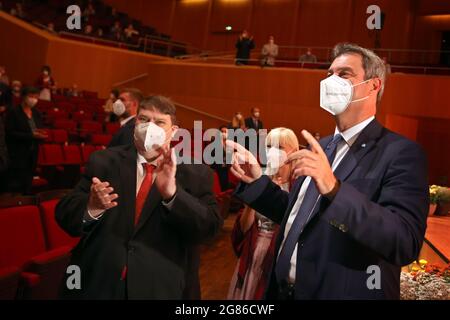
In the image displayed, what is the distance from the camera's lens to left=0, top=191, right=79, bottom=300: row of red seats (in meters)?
2.11

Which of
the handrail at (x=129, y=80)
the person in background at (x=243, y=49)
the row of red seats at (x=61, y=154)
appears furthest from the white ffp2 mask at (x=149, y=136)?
the handrail at (x=129, y=80)

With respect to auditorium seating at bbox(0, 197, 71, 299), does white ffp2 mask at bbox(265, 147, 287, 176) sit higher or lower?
higher

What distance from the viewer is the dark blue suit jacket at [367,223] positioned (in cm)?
112

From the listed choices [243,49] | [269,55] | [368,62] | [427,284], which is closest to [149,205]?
[368,62]

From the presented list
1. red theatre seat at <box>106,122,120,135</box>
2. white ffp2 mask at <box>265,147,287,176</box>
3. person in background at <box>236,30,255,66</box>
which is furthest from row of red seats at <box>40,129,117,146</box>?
person in background at <box>236,30,255,66</box>

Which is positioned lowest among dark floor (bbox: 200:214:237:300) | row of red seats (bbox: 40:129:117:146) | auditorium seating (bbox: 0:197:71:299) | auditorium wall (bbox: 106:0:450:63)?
dark floor (bbox: 200:214:237:300)

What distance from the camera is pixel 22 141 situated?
452cm

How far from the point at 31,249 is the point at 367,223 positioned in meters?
2.01

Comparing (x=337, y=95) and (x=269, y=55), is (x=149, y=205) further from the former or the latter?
(x=269, y=55)

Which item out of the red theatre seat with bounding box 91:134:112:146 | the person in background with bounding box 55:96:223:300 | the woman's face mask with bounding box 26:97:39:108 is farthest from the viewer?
the red theatre seat with bounding box 91:134:112:146

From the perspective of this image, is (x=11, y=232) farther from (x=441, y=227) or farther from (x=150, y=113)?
(x=441, y=227)

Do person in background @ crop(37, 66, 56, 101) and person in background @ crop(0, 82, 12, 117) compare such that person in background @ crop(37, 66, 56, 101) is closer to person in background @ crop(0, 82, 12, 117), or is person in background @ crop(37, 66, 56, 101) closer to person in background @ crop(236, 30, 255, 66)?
person in background @ crop(0, 82, 12, 117)

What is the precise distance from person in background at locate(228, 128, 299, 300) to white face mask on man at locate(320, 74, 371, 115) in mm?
843

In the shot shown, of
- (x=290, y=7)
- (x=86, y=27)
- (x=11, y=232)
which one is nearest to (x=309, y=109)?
(x=290, y=7)
